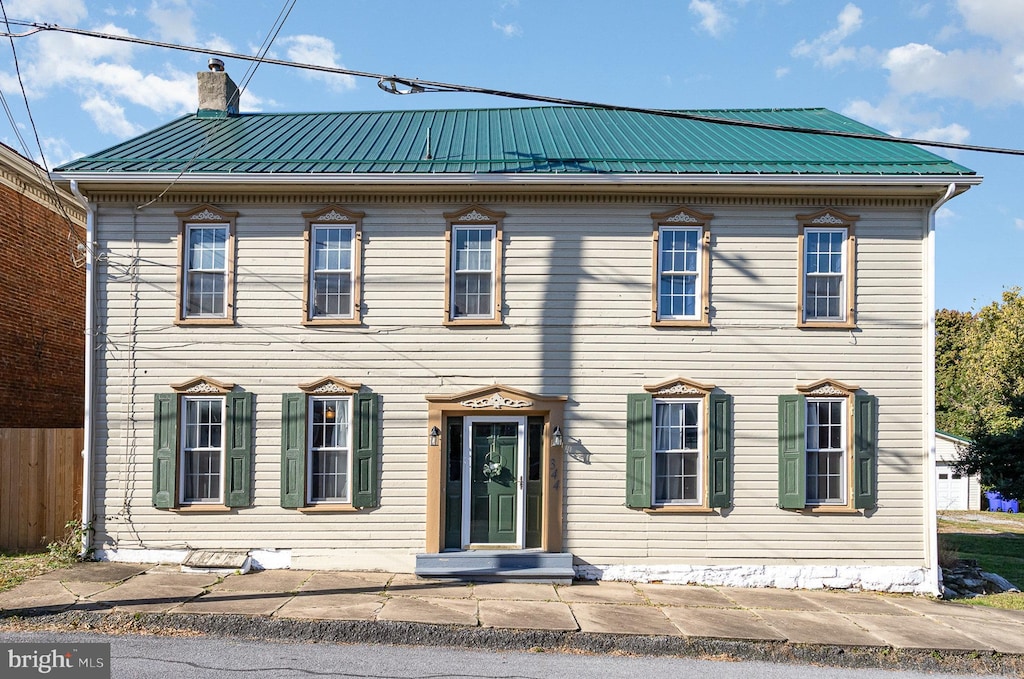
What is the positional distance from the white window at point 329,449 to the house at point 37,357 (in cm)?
430

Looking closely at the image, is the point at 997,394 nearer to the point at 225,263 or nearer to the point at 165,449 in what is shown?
the point at 225,263

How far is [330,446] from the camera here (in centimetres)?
1055

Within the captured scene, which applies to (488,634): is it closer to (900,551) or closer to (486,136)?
(900,551)

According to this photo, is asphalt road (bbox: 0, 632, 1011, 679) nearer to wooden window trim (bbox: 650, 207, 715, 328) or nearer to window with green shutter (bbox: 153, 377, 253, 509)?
window with green shutter (bbox: 153, 377, 253, 509)

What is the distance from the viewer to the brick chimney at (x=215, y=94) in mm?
13773

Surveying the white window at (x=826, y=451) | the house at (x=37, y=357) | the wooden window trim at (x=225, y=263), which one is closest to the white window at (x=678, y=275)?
the white window at (x=826, y=451)

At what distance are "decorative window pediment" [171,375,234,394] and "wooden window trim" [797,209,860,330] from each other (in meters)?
8.91

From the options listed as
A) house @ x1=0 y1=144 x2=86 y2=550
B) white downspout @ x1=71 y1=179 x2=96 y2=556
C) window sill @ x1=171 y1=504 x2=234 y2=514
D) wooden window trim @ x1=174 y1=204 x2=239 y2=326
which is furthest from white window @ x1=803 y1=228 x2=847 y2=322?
house @ x1=0 y1=144 x2=86 y2=550

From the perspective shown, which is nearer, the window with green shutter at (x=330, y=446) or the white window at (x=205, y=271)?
the window with green shutter at (x=330, y=446)

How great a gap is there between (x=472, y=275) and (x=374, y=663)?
5.74 m

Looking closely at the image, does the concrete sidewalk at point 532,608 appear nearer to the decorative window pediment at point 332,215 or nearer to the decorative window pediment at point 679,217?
the decorative window pediment at point 332,215

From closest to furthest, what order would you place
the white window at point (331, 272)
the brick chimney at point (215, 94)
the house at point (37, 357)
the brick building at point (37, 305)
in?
1. the white window at point (331, 272)
2. the house at point (37, 357)
3. the brick building at point (37, 305)
4. the brick chimney at point (215, 94)

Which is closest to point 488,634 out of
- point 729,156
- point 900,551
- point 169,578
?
point 169,578

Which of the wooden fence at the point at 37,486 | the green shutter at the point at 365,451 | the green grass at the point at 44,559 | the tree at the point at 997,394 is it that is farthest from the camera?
the tree at the point at 997,394
